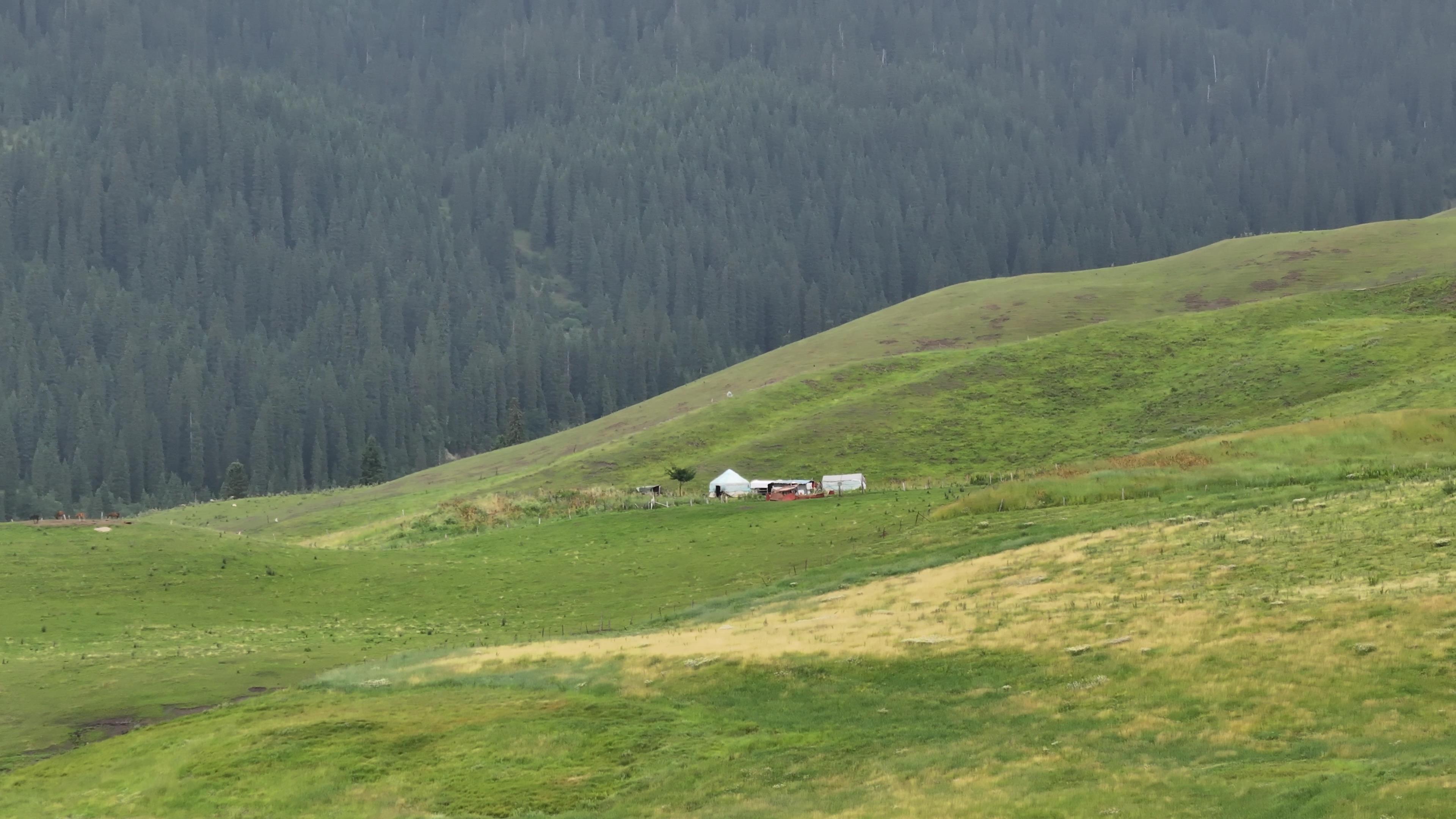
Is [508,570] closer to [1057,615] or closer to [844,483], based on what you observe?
[844,483]

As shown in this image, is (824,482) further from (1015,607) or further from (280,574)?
(1015,607)

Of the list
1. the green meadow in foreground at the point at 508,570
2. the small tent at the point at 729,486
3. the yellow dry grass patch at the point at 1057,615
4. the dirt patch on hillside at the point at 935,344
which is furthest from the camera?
A: the dirt patch on hillside at the point at 935,344

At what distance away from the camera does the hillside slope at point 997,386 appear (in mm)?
123188

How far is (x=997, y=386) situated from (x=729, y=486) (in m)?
41.8

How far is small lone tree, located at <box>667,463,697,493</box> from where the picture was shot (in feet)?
378

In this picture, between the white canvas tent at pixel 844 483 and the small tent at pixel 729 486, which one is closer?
the white canvas tent at pixel 844 483

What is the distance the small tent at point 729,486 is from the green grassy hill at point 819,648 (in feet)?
38.2

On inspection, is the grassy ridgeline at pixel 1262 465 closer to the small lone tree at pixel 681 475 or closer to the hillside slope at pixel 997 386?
the hillside slope at pixel 997 386

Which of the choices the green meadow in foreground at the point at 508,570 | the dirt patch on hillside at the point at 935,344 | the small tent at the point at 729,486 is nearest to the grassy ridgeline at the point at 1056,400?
the small tent at the point at 729,486

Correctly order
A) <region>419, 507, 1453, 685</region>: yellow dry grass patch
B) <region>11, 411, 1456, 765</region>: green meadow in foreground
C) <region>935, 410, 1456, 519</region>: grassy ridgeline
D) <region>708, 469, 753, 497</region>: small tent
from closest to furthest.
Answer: <region>419, 507, 1453, 685</region>: yellow dry grass patch → <region>11, 411, 1456, 765</region>: green meadow in foreground → <region>935, 410, 1456, 519</region>: grassy ridgeline → <region>708, 469, 753, 497</region>: small tent

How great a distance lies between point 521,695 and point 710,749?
10.3 m

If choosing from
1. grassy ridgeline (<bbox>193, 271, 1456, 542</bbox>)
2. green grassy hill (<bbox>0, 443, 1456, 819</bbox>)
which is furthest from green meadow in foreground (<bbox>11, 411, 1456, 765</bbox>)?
grassy ridgeline (<bbox>193, 271, 1456, 542</bbox>)

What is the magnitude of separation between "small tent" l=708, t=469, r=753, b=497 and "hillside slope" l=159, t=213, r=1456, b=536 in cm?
961

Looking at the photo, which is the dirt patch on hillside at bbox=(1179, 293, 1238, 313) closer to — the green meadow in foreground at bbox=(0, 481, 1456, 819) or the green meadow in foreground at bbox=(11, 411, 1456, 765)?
the green meadow in foreground at bbox=(11, 411, 1456, 765)
